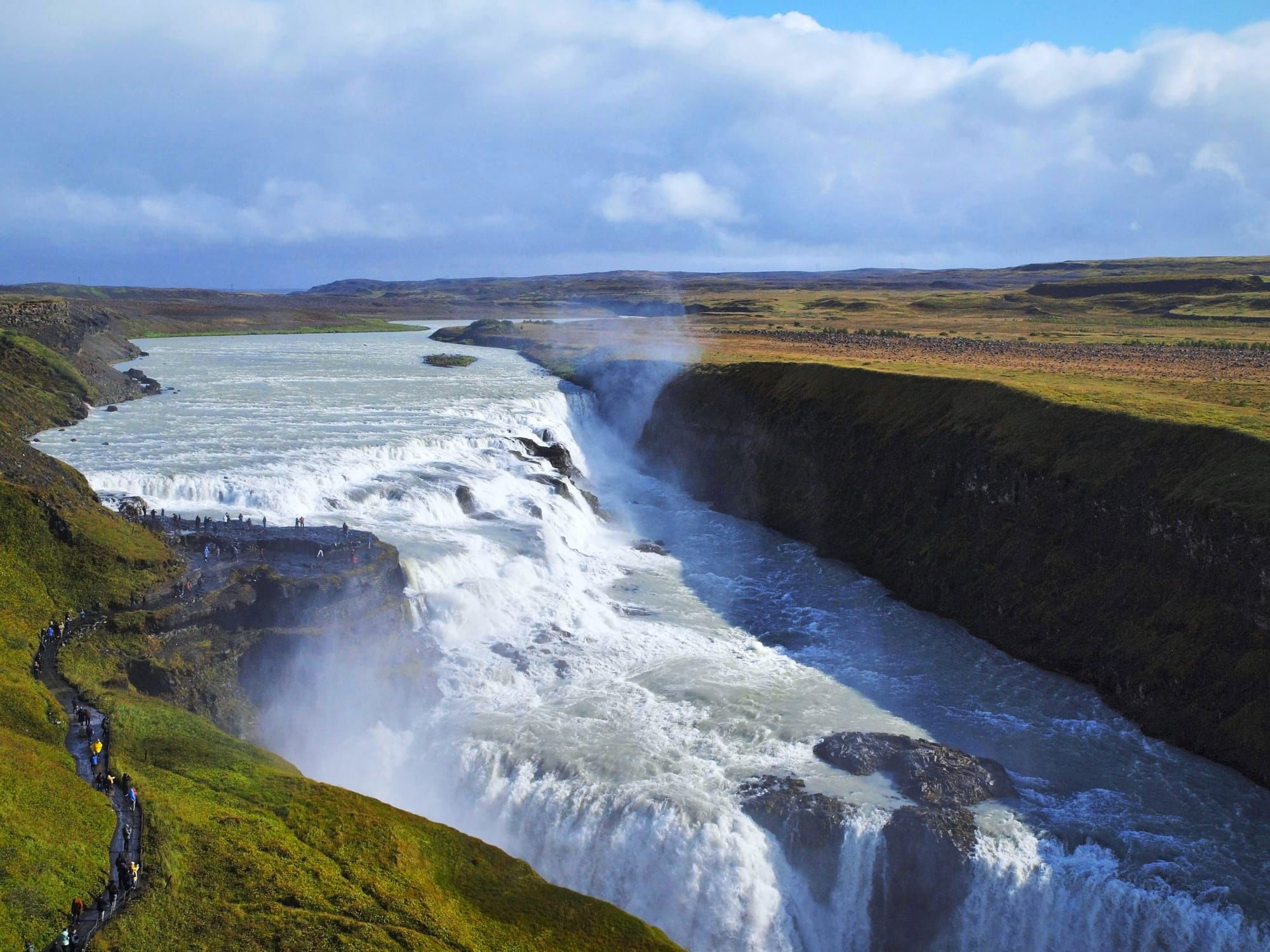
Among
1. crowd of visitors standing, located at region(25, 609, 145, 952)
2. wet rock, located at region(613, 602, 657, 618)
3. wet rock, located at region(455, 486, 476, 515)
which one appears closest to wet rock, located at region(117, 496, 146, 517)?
crowd of visitors standing, located at region(25, 609, 145, 952)

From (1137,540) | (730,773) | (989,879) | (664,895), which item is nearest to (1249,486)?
(1137,540)

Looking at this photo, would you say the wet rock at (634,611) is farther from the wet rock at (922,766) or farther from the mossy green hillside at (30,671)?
the mossy green hillside at (30,671)

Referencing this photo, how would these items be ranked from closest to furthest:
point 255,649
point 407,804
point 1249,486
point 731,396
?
point 407,804
point 255,649
point 1249,486
point 731,396

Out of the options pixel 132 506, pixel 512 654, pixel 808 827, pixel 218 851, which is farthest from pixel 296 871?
pixel 132 506

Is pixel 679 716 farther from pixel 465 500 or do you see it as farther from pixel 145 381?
pixel 145 381

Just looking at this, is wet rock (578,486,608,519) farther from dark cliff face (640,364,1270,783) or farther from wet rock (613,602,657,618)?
wet rock (613,602,657,618)

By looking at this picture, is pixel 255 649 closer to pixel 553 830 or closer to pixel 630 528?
pixel 553 830

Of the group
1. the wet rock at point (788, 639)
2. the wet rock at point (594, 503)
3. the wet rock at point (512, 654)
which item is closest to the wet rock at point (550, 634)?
the wet rock at point (512, 654)
